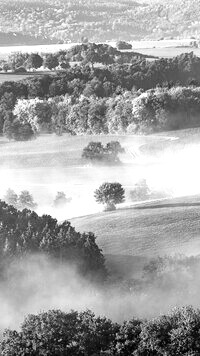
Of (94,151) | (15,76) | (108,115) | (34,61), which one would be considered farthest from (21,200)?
(34,61)

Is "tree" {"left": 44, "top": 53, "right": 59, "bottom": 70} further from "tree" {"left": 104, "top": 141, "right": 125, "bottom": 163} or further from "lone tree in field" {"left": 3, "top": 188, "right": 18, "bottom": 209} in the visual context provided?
"lone tree in field" {"left": 3, "top": 188, "right": 18, "bottom": 209}

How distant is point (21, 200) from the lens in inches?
3861

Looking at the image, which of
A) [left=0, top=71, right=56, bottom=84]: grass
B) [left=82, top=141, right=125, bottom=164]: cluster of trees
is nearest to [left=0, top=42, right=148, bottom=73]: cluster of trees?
[left=0, top=71, right=56, bottom=84]: grass

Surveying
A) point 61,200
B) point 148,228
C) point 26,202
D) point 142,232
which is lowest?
point 142,232

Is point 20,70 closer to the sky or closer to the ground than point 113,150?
closer to the sky

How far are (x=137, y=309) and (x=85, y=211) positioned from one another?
3146 centimetres

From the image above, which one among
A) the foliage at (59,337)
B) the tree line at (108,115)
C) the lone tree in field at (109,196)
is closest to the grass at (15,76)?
the tree line at (108,115)

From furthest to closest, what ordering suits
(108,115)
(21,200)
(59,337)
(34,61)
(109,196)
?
(34,61), (108,115), (21,200), (109,196), (59,337)

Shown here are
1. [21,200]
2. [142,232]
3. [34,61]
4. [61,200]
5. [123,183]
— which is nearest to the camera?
[142,232]

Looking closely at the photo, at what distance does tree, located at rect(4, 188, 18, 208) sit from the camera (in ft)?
325

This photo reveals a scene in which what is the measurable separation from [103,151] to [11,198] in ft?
87.4

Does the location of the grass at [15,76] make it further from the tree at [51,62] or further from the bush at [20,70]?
the tree at [51,62]

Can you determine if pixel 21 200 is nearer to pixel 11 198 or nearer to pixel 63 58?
pixel 11 198

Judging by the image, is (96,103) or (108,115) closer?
(108,115)
